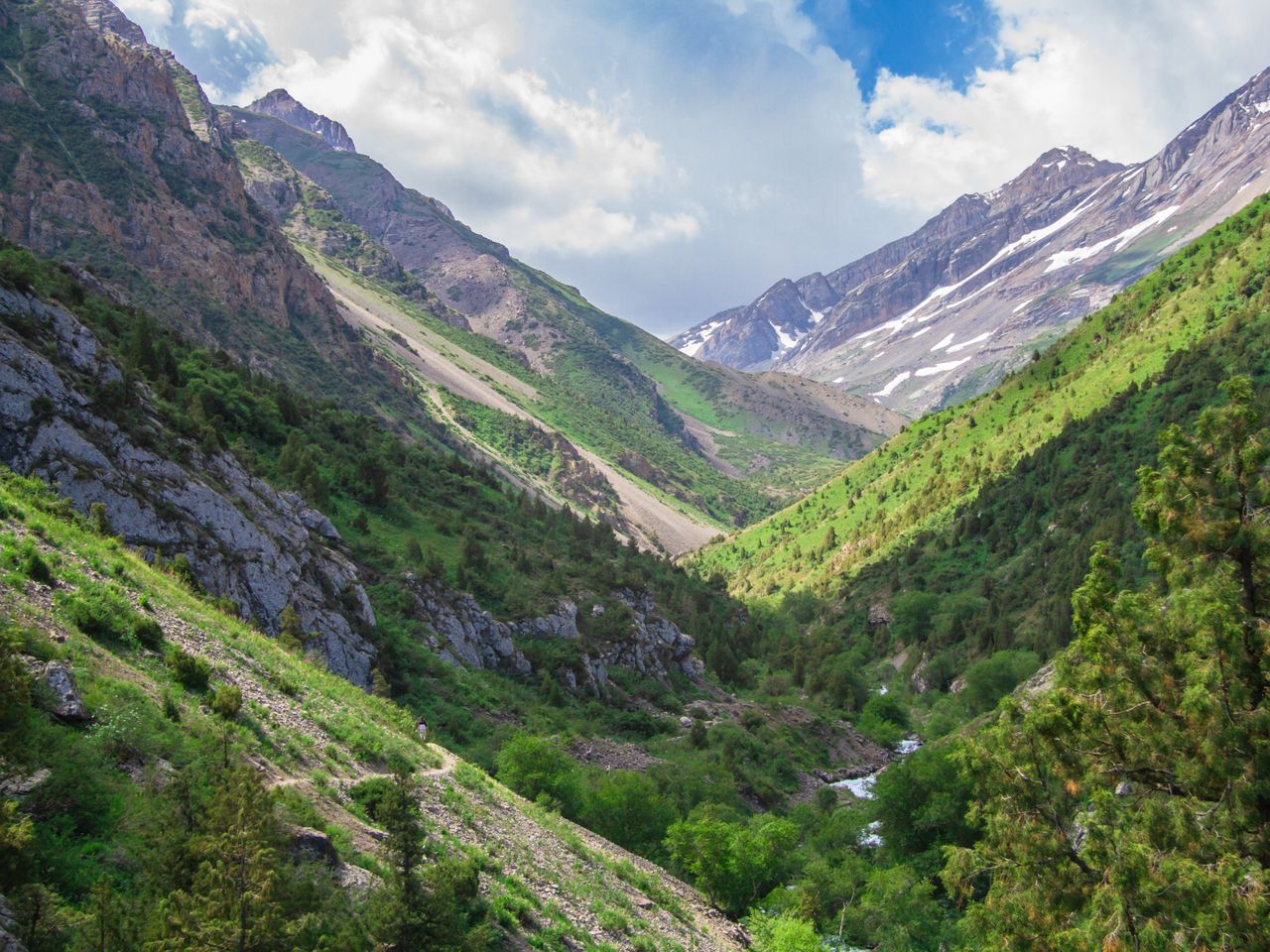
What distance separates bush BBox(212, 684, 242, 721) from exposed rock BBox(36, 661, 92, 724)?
11.1 feet

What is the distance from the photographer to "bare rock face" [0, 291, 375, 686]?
2530 cm

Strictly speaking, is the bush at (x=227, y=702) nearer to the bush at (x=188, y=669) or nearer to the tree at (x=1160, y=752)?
the bush at (x=188, y=669)

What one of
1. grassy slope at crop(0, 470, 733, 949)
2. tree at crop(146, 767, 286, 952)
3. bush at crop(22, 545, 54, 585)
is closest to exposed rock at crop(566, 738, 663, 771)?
grassy slope at crop(0, 470, 733, 949)

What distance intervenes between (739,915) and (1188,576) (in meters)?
25.4

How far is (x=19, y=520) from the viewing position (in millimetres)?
18016

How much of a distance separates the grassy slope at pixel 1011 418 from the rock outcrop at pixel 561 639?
6301 centimetres

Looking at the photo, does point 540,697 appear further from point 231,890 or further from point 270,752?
point 231,890

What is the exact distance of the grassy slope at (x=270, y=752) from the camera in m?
11.4

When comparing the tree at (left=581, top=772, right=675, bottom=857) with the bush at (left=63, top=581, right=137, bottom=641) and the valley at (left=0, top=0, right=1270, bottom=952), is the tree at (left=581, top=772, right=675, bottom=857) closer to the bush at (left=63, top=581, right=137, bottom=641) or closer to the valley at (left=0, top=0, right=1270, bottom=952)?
the valley at (left=0, top=0, right=1270, bottom=952)

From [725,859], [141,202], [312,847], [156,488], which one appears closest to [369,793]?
[312,847]

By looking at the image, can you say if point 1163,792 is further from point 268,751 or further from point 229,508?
point 229,508

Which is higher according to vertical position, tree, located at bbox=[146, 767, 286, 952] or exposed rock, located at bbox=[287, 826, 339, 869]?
tree, located at bbox=[146, 767, 286, 952]

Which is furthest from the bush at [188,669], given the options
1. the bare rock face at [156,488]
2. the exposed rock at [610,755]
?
the exposed rock at [610,755]

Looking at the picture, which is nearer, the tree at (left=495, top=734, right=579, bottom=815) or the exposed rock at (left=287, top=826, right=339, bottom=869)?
the exposed rock at (left=287, top=826, right=339, bottom=869)
